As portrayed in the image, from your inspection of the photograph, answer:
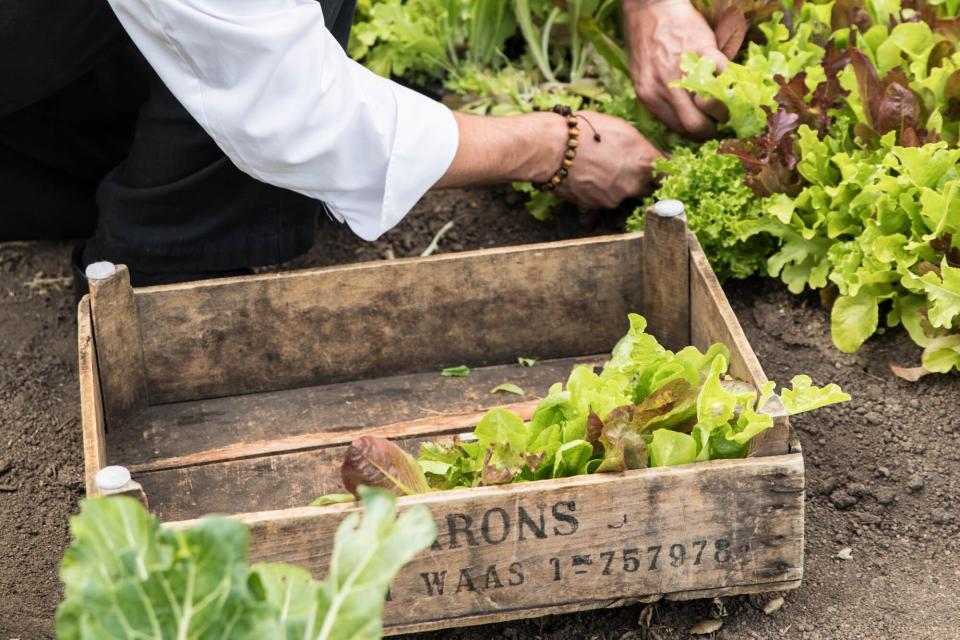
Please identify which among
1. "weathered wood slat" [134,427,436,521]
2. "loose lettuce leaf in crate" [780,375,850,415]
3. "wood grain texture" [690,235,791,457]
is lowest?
"weathered wood slat" [134,427,436,521]

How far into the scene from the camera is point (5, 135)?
10.0ft

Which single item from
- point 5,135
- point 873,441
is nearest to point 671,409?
point 873,441

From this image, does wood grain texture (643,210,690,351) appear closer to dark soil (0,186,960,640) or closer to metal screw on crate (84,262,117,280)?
dark soil (0,186,960,640)

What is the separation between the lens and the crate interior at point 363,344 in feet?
8.45

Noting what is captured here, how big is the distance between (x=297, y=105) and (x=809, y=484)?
4.05 feet

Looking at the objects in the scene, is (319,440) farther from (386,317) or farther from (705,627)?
(705,627)

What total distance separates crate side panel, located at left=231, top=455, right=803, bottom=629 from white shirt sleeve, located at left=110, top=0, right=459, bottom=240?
0.73 m

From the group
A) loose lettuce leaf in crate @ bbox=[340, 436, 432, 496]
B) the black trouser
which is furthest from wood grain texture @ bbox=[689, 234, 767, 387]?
the black trouser

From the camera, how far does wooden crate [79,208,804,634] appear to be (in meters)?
1.97

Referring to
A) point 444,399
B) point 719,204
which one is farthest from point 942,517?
point 444,399

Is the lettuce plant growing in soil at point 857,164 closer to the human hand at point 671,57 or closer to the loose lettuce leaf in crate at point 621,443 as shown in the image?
the human hand at point 671,57

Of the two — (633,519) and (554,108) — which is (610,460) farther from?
(554,108)

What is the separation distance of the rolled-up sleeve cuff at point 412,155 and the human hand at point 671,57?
2.28 ft

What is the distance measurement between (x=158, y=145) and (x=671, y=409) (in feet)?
4.58
